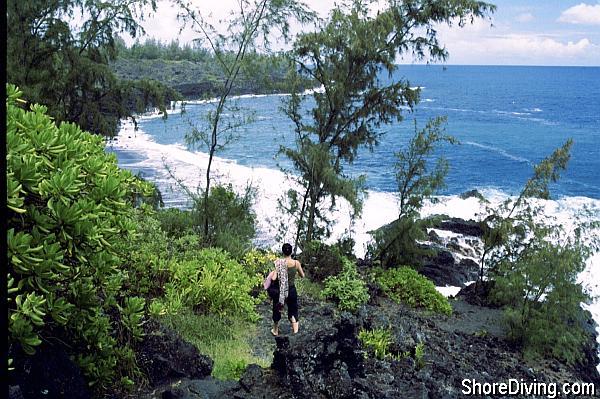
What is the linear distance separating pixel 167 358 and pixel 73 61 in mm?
11050

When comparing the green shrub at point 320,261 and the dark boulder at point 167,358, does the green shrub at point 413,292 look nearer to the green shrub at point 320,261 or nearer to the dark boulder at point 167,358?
the green shrub at point 320,261

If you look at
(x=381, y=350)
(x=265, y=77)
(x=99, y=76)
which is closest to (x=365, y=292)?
(x=381, y=350)

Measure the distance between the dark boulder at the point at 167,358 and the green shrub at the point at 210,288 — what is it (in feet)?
5.95

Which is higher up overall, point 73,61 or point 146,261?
point 73,61

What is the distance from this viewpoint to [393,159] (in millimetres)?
40594

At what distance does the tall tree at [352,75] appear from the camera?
15430 mm

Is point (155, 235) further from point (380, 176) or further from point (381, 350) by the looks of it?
point (380, 176)

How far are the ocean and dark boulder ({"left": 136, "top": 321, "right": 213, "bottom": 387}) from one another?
871cm

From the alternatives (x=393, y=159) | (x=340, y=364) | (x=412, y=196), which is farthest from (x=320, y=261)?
(x=393, y=159)

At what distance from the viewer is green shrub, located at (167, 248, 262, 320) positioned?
957 centimetres

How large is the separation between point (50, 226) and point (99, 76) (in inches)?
492

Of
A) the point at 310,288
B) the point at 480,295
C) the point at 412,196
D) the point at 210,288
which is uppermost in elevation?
the point at 412,196

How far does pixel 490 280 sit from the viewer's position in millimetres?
18688

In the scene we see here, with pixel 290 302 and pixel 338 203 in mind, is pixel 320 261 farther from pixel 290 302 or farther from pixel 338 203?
pixel 338 203
